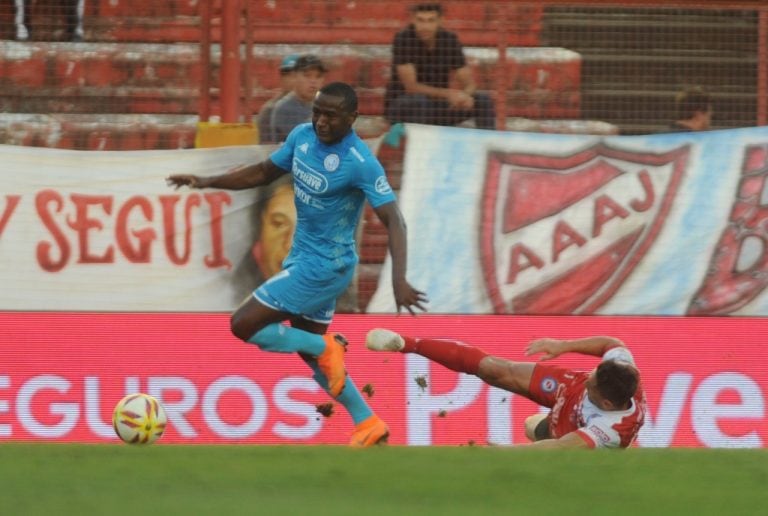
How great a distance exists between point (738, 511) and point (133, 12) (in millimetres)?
7215

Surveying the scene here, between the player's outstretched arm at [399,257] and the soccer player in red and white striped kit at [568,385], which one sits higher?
the player's outstretched arm at [399,257]

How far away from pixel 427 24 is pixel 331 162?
2740 millimetres

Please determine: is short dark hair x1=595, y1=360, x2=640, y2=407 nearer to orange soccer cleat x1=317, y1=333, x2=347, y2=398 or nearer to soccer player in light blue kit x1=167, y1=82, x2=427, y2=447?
soccer player in light blue kit x1=167, y1=82, x2=427, y2=447

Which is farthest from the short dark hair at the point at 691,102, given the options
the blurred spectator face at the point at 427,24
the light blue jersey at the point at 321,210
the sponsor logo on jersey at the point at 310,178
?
the sponsor logo on jersey at the point at 310,178

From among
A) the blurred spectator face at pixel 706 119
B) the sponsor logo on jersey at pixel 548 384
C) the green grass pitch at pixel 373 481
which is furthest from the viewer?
the blurred spectator face at pixel 706 119

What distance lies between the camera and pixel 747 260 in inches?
445

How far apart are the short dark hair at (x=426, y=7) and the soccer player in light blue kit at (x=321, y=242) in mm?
2460

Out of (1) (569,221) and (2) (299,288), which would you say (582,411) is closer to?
(2) (299,288)

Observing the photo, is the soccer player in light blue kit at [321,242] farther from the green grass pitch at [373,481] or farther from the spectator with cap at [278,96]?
the spectator with cap at [278,96]

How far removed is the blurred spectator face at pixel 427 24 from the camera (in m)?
11.4

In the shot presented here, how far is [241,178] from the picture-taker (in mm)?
9453

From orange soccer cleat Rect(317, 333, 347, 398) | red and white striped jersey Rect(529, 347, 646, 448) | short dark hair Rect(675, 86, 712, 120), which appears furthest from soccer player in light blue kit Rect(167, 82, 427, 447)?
short dark hair Rect(675, 86, 712, 120)

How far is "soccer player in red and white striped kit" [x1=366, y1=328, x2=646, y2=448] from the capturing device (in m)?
8.71

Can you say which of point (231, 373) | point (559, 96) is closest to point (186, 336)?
point (231, 373)
